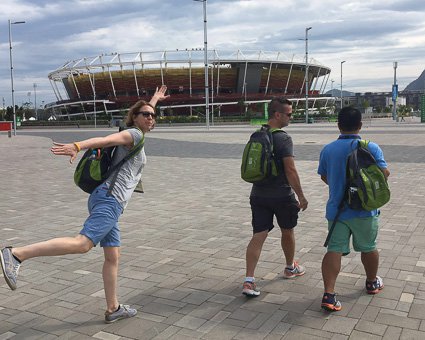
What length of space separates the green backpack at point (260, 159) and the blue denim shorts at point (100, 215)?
3.59ft

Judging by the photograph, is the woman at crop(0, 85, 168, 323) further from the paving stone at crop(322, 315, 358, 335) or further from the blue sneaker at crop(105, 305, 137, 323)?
the paving stone at crop(322, 315, 358, 335)

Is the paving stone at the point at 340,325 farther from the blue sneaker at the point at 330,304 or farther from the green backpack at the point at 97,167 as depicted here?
the green backpack at the point at 97,167

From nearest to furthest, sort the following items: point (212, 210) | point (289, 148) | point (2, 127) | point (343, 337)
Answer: point (343, 337), point (289, 148), point (212, 210), point (2, 127)

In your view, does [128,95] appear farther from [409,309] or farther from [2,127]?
[409,309]

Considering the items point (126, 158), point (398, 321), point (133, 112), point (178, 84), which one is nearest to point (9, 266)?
point (126, 158)

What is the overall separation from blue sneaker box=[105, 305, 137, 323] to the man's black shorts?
1224 mm

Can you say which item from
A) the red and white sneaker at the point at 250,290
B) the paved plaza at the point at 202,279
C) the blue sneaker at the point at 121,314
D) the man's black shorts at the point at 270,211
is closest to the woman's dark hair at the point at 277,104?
the man's black shorts at the point at 270,211

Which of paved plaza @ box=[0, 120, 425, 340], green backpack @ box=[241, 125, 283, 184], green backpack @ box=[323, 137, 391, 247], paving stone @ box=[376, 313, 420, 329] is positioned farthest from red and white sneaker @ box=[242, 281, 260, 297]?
green backpack @ box=[323, 137, 391, 247]

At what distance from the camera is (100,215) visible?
3.41 meters

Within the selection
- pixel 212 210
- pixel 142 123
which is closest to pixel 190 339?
pixel 142 123

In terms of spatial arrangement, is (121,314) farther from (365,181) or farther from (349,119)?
(349,119)

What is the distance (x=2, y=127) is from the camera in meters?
43.2

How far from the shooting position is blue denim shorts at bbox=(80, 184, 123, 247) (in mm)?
3385

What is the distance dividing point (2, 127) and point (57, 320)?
43502 millimetres
